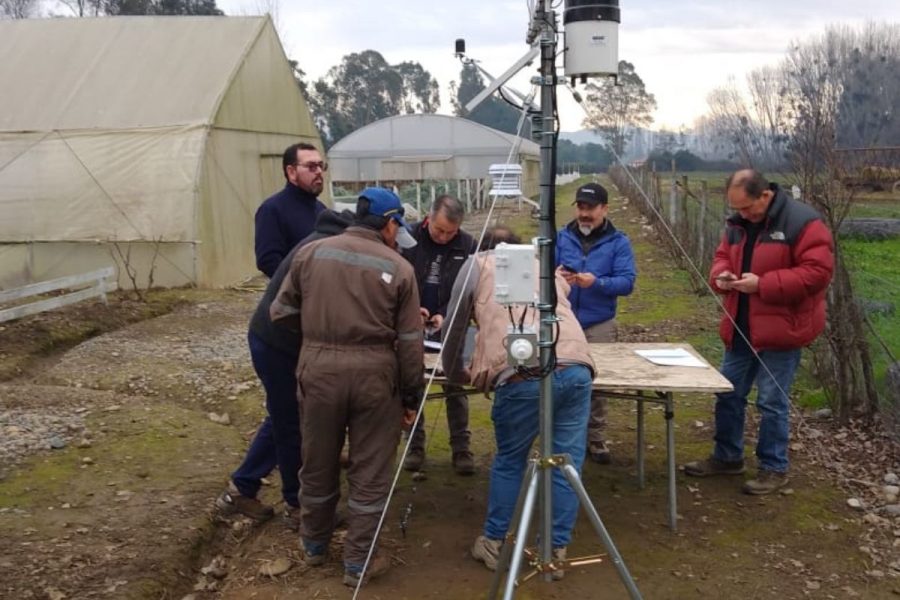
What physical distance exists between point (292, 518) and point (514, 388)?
1.58 metres

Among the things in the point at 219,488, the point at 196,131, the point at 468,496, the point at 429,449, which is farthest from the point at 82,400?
the point at 196,131

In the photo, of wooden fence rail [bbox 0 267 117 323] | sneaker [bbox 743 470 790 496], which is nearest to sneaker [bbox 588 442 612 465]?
sneaker [bbox 743 470 790 496]

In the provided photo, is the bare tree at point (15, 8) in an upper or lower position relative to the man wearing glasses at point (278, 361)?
upper

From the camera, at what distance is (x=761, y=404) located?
179 inches

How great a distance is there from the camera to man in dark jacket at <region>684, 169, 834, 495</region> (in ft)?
14.3

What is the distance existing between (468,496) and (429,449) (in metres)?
0.78

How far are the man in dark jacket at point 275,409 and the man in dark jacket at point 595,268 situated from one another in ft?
5.50

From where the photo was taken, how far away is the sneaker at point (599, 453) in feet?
17.2

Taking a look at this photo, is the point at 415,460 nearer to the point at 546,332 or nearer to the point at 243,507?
the point at 243,507

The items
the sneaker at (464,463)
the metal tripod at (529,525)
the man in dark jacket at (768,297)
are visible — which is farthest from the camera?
the sneaker at (464,463)

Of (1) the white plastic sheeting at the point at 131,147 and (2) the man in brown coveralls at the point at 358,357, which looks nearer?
(2) the man in brown coveralls at the point at 358,357

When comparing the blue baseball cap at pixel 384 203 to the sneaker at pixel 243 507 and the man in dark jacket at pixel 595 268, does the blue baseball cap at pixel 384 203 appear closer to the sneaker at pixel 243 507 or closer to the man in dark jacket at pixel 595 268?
the man in dark jacket at pixel 595 268

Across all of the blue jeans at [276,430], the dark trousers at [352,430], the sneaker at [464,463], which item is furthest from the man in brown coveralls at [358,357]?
the sneaker at [464,463]

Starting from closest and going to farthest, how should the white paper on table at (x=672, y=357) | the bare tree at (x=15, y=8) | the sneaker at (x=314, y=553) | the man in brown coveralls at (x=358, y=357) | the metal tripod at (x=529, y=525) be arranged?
1. the metal tripod at (x=529, y=525)
2. the man in brown coveralls at (x=358, y=357)
3. the sneaker at (x=314, y=553)
4. the white paper on table at (x=672, y=357)
5. the bare tree at (x=15, y=8)
